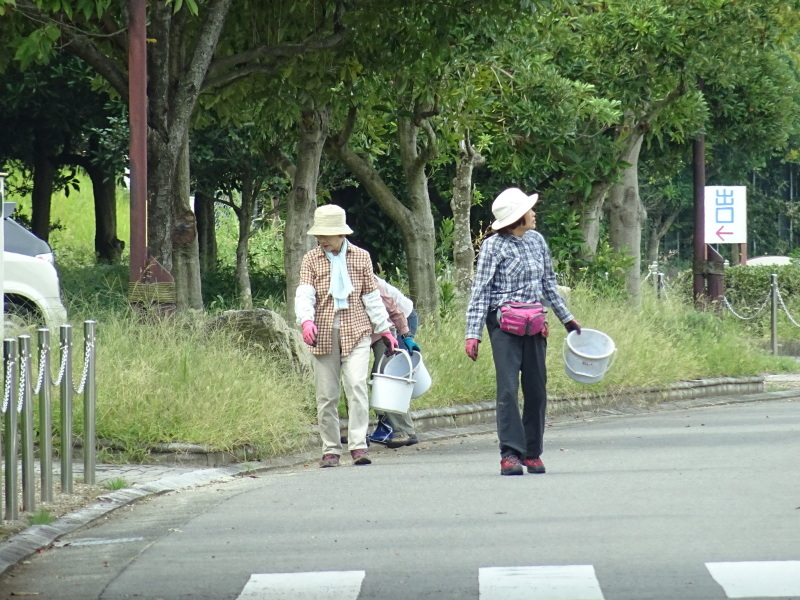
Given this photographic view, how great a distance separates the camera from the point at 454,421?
1441 centimetres

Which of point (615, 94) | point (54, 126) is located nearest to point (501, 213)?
point (615, 94)

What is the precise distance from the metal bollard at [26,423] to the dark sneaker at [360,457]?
300cm

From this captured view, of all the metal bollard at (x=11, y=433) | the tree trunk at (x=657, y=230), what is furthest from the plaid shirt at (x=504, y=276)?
the tree trunk at (x=657, y=230)

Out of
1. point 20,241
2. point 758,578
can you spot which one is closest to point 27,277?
point 20,241

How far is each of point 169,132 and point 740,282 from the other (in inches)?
720

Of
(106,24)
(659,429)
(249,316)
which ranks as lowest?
(659,429)

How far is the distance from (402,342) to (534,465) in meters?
2.62

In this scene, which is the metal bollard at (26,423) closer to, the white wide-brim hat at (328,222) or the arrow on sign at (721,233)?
the white wide-brim hat at (328,222)

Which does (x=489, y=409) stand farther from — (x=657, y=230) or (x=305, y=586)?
(x=657, y=230)

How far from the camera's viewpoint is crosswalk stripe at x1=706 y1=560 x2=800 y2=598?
242 inches

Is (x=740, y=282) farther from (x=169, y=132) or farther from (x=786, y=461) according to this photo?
(x=786, y=461)

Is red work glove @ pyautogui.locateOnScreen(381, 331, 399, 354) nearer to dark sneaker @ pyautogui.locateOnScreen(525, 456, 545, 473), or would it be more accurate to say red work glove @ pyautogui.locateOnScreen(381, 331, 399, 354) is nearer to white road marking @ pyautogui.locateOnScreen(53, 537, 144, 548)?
dark sneaker @ pyautogui.locateOnScreen(525, 456, 545, 473)

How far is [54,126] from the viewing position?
91.1 ft

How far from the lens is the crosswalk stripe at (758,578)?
20.1 ft
